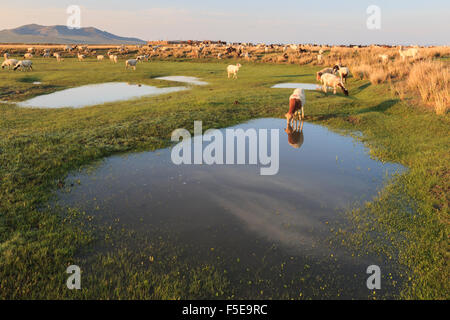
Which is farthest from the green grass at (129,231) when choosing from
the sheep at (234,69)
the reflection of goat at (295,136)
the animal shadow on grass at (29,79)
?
the sheep at (234,69)

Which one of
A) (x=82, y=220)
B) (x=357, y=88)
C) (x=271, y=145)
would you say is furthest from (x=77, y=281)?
(x=357, y=88)

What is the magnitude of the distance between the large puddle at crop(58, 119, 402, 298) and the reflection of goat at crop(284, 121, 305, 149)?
534 mm

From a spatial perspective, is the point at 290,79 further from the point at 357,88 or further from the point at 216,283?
the point at 216,283

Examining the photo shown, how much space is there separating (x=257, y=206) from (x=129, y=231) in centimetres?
330

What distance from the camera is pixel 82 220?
→ 249 inches

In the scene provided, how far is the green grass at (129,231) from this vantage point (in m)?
4.58

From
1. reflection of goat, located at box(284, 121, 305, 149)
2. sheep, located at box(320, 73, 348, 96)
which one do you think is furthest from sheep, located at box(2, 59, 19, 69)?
reflection of goat, located at box(284, 121, 305, 149)

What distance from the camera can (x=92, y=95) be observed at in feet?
79.7

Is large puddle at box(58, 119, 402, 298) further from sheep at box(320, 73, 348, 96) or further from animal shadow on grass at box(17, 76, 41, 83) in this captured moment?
animal shadow on grass at box(17, 76, 41, 83)

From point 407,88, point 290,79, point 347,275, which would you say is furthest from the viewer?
point 290,79

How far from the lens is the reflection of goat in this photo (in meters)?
11.8

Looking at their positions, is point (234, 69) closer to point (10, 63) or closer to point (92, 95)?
point (92, 95)

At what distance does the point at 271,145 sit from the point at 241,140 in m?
1.47

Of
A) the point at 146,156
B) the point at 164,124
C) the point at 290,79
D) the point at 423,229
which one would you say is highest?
the point at 290,79
